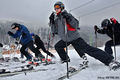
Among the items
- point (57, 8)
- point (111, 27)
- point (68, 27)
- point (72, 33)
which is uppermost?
point (57, 8)

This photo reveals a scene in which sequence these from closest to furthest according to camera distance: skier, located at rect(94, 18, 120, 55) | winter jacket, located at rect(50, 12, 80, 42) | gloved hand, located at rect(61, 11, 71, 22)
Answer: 1. gloved hand, located at rect(61, 11, 71, 22)
2. winter jacket, located at rect(50, 12, 80, 42)
3. skier, located at rect(94, 18, 120, 55)

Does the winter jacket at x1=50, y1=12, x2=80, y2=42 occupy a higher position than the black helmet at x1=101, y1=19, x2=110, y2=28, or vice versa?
the black helmet at x1=101, y1=19, x2=110, y2=28

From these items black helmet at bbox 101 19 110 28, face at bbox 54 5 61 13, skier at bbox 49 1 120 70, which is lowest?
skier at bbox 49 1 120 70

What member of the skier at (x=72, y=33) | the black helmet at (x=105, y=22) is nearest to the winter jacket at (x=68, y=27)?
the skier at (x=72, y=33)

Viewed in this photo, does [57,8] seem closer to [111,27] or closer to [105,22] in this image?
[105,22]

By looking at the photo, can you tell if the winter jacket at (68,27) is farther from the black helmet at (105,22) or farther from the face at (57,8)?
the black helmet at (105,22)

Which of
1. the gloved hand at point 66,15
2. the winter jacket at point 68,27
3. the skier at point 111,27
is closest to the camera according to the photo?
the gloved hand at point 66,15

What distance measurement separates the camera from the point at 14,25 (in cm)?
333

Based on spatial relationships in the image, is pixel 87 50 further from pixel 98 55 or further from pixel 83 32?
pixel 83 32

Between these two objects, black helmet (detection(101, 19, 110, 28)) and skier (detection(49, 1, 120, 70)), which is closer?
skier (detection(49, 1, 120, 70))

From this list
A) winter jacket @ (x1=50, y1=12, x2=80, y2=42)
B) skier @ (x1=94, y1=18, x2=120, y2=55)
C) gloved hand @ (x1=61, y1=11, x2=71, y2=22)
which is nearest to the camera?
gloved hand @ (x1=61, y1=11, x2=71, y2=22)

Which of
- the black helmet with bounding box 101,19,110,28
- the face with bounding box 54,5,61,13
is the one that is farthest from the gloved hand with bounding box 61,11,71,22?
the black helmet with bounding box 101,19,110,28

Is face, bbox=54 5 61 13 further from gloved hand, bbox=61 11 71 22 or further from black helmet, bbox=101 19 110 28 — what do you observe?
black helmet, bbox=101 19 110 28

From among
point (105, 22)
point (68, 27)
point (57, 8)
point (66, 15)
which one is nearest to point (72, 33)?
point (68, 27)
